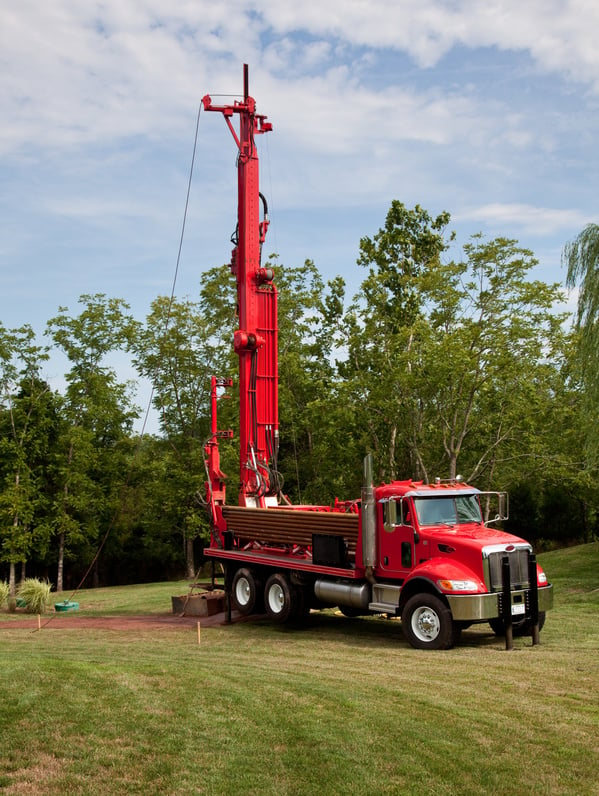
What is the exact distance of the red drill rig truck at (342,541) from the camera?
1236 centimetres

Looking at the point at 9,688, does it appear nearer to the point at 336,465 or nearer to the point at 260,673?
the point at 260,673

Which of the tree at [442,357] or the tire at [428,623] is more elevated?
the tree at [442,357]

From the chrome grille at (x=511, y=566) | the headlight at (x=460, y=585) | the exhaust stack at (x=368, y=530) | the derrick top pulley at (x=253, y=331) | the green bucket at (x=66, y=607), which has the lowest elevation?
the green bucket at (x=66, y=607)

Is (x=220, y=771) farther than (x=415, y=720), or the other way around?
(x=415, y=720)

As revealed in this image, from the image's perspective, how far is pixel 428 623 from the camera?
40.8 feet

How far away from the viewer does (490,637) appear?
13.6 metres

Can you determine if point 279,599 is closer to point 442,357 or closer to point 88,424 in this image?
point 442,357

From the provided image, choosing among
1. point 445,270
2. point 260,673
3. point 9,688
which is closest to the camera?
point 9,688

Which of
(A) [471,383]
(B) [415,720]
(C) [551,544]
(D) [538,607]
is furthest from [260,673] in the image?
(C) [551,544]

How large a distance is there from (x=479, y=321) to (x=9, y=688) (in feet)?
69.6

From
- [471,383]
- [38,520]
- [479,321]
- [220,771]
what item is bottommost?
[220,771]

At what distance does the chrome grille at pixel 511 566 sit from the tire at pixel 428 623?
836 millimetres

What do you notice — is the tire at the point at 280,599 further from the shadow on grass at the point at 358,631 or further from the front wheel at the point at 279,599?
the shadow on grass at the point at 358,631

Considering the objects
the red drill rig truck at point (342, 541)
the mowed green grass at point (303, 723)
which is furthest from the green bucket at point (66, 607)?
the mowed green grass at point (303, 723)
